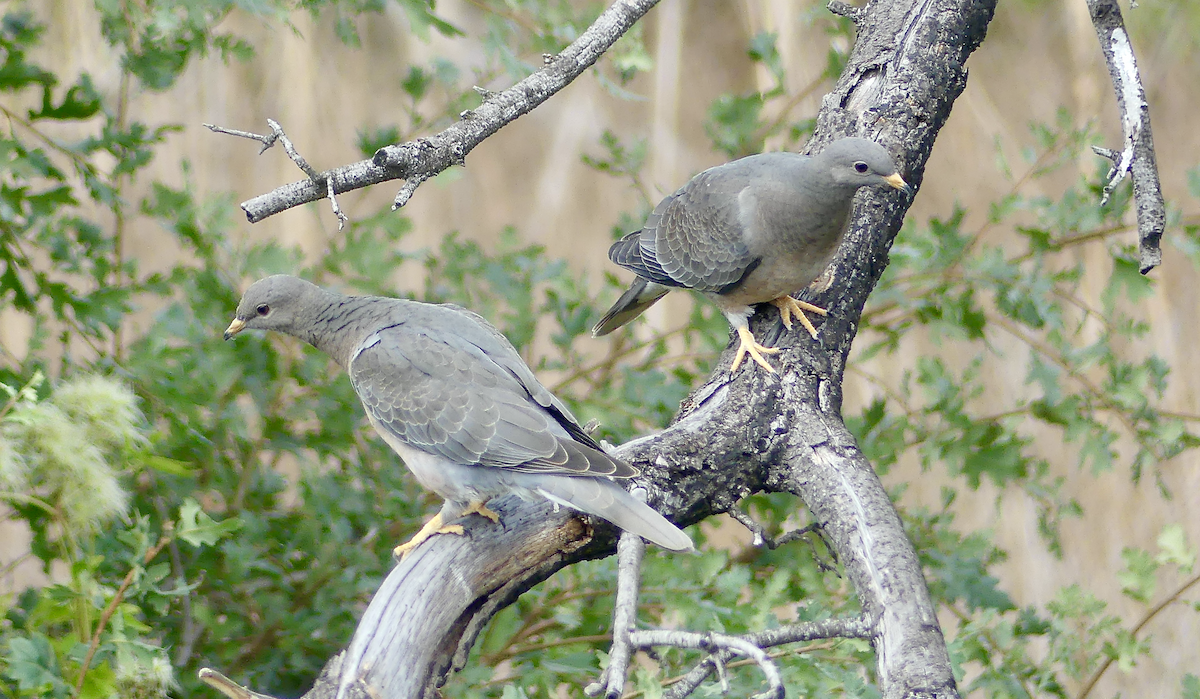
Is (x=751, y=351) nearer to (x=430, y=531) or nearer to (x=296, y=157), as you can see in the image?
(x=430, y=531)

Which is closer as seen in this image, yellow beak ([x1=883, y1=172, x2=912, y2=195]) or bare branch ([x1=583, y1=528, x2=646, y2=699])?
bare branch ([x1=583, y1=528, x2=646, y2=699])

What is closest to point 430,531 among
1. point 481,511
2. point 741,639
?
point 481,511

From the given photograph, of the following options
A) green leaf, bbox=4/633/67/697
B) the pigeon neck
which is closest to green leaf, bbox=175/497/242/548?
green leaf, bbox=4/633/67/697

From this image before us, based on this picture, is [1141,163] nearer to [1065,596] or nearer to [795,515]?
[1065,596]

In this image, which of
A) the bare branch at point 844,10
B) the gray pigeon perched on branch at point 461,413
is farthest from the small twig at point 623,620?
the bare branch at point 844,10

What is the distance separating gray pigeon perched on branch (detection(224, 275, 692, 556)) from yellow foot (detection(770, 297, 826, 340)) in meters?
0.60

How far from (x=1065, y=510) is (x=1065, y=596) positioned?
0.40m

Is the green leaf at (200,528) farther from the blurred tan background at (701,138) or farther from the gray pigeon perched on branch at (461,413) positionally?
the blurred tan background at (701,138)

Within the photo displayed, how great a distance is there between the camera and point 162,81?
2439 mm

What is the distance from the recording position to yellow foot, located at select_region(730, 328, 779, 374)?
215 cm

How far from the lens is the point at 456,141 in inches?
58.6

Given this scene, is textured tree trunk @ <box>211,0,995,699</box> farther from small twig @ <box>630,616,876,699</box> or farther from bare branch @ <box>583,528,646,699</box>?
bare branch @ <box>583,528,646,699</box>

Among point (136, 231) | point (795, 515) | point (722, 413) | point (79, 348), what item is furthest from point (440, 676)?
point (136, 231)

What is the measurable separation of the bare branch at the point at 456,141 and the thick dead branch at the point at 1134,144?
839 mm
